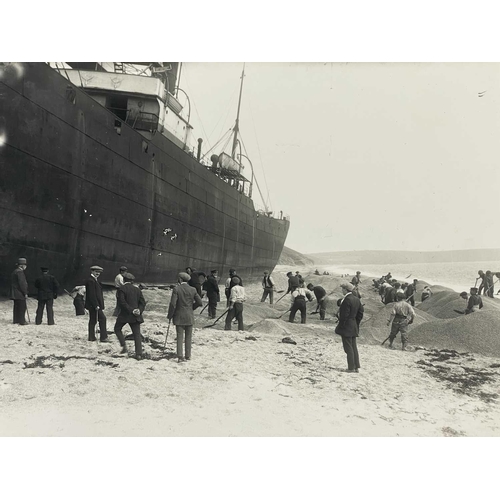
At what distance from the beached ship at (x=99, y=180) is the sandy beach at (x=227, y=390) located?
2118mm

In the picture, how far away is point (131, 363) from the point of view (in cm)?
619

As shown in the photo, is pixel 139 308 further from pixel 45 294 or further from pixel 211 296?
pixel 211 296

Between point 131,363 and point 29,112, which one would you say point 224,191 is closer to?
point 29,112

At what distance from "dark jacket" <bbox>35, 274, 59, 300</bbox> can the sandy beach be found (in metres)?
0.57

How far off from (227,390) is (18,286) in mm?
4542

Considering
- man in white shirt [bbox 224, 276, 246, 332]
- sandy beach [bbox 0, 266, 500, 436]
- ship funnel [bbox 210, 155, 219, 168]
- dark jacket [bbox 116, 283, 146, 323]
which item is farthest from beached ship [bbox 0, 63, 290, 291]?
man in white shirt [bbox 224, 276, 246, 332]

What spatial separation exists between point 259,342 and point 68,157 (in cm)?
626

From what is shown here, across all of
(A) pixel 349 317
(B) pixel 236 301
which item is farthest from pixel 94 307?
(A) pixel 349 317

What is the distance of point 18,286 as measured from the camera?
7.47 metres

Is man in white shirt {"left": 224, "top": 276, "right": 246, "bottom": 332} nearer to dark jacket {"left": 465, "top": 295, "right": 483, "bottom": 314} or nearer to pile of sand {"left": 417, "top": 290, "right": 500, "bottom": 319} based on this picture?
dark jacket {"left": 465, "top": 295, "right": 483, "bottom": 314}

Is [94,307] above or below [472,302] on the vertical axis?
below

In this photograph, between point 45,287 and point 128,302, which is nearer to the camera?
point 128,302

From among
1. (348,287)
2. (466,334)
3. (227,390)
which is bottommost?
(227,390)

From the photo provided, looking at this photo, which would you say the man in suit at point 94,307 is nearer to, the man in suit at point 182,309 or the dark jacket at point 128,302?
the dark jacket at point 128,302
